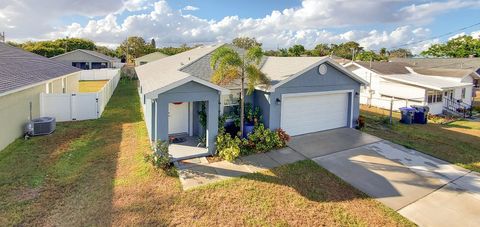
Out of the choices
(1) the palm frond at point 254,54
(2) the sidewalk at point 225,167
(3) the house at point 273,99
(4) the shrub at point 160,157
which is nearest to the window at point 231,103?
(3) the house at point 273,99

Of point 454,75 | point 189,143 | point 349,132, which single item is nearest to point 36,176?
point 189,143

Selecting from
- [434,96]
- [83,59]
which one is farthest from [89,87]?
[434,96]

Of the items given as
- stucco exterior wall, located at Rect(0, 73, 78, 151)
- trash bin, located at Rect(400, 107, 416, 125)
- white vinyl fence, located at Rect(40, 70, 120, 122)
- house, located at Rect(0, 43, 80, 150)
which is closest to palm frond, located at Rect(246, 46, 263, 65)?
house, located at Rect(0, 43, 80, 150)

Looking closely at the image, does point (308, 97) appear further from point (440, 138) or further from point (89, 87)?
point (89, 87)

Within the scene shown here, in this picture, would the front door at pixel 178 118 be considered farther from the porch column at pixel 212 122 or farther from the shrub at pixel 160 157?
the shrub at pixel 160 157

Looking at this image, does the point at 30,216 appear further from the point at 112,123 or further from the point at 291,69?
the point at 291,69

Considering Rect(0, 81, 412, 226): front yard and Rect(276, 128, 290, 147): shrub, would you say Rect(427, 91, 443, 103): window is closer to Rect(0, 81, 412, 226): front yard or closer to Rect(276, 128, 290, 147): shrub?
Rect(276, 128, 290, 147): shrub
